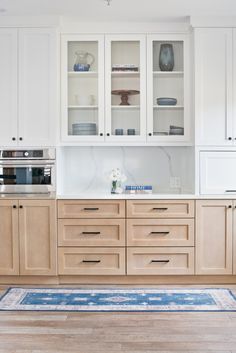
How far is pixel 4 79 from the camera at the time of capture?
3.83 m

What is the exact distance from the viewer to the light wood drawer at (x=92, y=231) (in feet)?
12.4

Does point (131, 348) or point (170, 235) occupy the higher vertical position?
point (170, 235)

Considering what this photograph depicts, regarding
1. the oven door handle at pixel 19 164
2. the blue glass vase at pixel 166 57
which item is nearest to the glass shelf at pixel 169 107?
the blue glass vase at pixel 166 57

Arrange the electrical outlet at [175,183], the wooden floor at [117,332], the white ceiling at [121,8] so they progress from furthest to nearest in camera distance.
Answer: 1. the electrical outlet at [175,183]
2. the white ceiling at [121,8]
3. the wooden floor at [117,332]

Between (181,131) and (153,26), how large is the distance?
3.40 ft

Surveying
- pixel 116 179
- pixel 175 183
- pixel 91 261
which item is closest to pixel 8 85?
pixel 116 179

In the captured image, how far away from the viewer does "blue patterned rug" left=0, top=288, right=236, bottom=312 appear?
324cm

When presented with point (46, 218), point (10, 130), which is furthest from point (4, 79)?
point (46, 218)

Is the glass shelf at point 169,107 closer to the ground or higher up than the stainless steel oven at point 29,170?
higher up

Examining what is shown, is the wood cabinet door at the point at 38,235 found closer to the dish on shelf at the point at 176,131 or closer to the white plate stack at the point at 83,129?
the white plate stack at the point at 83,129

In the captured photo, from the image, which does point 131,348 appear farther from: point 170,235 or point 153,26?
point 153,26

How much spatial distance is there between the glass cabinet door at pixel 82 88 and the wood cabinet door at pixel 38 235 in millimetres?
723

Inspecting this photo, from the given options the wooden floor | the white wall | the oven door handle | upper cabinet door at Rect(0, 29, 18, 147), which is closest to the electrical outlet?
the white wall

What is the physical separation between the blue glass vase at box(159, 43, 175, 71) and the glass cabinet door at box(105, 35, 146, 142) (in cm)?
17
